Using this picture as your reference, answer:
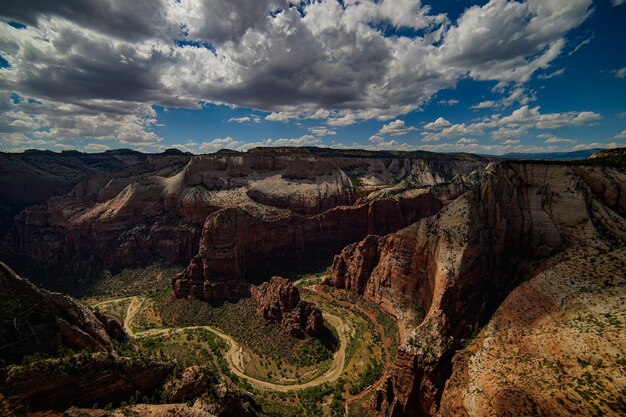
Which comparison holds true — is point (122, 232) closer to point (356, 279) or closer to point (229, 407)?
point (356, 279)

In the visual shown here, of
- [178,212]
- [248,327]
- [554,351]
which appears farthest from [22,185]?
[554,351]

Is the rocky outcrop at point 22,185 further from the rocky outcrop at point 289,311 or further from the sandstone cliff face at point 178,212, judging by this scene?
the rocky outcrop at point 289,311

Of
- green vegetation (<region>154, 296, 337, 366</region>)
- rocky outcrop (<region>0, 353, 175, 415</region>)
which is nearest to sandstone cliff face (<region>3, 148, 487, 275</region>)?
green vegetation (<region>154, 296, 337, 366</region>)

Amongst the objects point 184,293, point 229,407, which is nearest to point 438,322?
point 229,407

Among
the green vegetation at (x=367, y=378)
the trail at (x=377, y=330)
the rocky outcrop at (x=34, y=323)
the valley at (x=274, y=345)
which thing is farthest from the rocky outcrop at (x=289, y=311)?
the rocky outcrop at (x=34, y=323)

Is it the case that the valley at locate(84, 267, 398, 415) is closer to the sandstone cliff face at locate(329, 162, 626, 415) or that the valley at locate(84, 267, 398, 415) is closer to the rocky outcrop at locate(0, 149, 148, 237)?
the sandstone cliff face at locate(329, 162, 626, 415)

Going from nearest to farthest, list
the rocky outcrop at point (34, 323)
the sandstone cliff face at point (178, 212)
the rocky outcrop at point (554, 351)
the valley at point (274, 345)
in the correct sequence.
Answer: the rocky outcrop at point (34, 323)
the rocky outcrop at point (554, 351)
the valley at point (274, 345)
the sandstone cliff face at point (178, 212)
